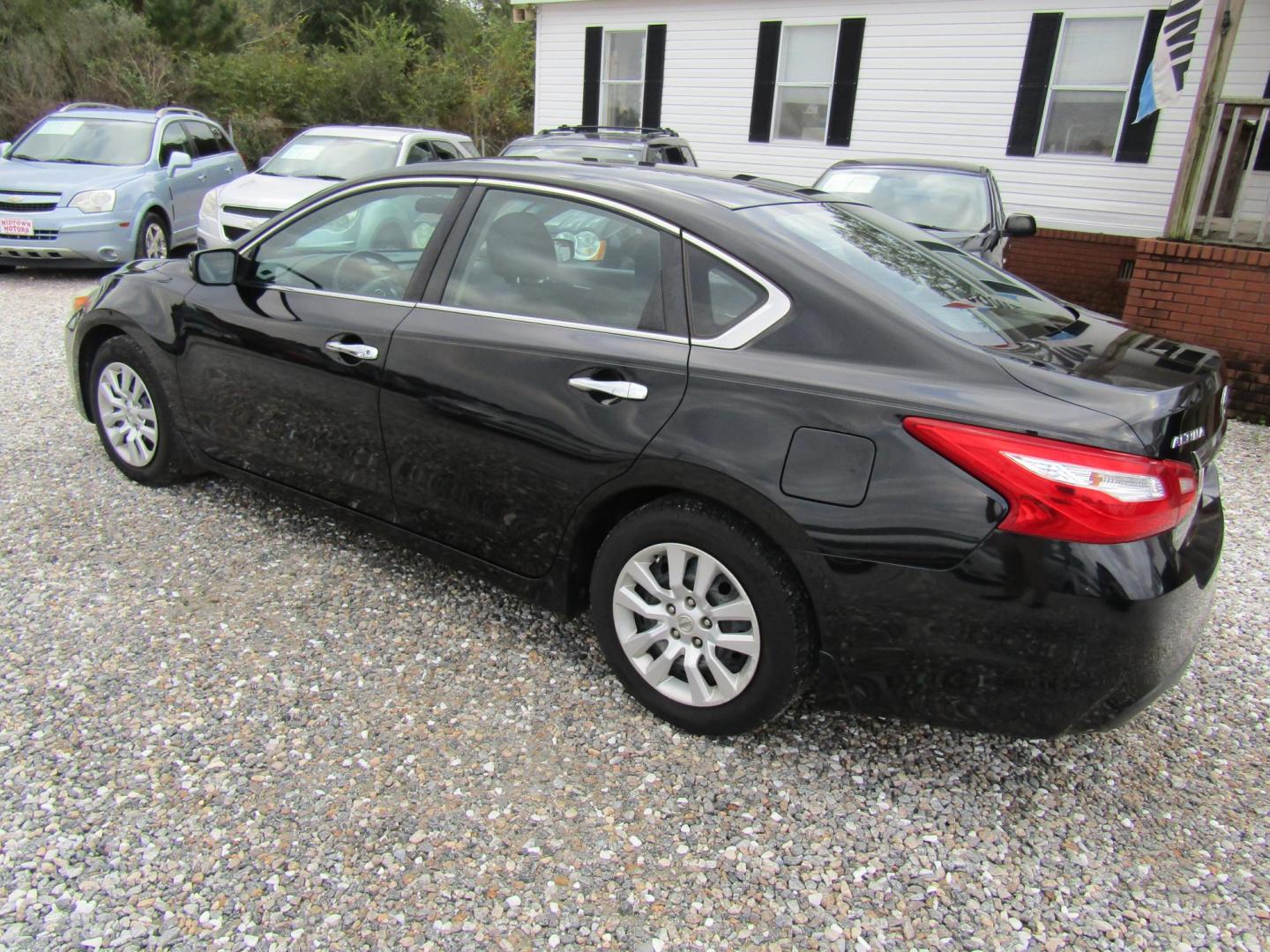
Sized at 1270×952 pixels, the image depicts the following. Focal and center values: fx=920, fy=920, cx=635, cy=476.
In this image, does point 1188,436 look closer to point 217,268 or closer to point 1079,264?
point 217,268

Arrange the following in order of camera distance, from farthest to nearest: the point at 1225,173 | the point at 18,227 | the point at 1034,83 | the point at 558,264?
the point at 1034,83
the point at 18,227
the point at 1225,173
the point at 558,264

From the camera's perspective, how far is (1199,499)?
2432mm

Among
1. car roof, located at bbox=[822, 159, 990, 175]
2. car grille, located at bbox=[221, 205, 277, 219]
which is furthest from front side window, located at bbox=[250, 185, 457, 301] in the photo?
car roof, located at bbox=[822, 159, 990, 175]

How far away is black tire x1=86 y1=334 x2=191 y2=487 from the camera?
13.4ft

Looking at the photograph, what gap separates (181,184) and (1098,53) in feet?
34.5

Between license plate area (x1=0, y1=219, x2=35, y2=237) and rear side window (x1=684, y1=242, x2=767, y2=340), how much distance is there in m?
8.89

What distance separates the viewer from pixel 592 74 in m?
14.8

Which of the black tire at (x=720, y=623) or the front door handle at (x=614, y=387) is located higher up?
the front door handle at (x=614, y=387)

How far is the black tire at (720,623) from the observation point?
2.46m

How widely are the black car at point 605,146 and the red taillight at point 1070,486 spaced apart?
7481mm

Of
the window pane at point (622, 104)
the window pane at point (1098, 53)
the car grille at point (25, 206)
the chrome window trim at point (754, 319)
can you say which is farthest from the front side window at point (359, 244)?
the window pane at point (622, 104)

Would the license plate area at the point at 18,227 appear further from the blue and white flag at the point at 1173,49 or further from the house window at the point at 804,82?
the blue and white flag at the point at 1173,49

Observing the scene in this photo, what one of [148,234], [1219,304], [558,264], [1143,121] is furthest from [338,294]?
[1143,121]

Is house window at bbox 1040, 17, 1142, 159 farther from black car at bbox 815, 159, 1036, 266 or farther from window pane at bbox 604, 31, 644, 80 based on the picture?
window pane at bbox 604, 31, 644, 80
